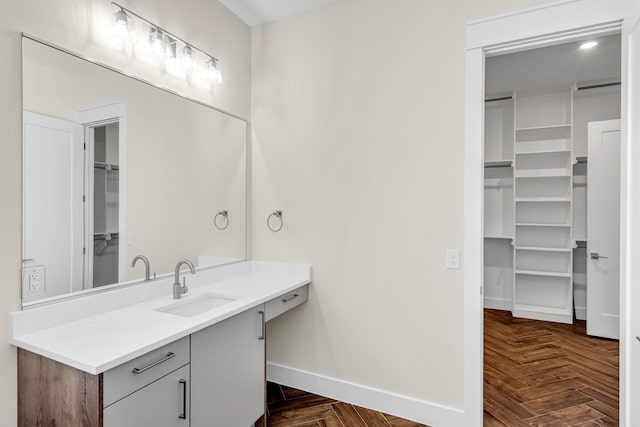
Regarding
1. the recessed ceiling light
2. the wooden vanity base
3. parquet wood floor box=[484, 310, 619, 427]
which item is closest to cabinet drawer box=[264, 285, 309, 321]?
the wooden vanity base

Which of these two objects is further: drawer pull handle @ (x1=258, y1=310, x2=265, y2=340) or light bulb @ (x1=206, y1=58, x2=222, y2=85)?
light bulb @ (x1=206, y1=58, x2=222, y2=85)

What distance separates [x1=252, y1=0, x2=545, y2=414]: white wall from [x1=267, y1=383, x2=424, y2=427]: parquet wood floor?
0.57 feet

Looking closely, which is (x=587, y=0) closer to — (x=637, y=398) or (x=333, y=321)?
(x=637, y=398)

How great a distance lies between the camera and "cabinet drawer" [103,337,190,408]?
1167 mm

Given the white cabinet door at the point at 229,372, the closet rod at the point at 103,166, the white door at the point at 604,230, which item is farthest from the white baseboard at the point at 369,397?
the white door at the point at 604,230

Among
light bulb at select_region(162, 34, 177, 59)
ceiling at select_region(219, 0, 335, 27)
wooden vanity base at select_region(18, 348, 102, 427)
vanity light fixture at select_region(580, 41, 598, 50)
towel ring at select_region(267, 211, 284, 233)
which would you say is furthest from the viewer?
vanity light fixture at select_region(580, 41, 598, 50)

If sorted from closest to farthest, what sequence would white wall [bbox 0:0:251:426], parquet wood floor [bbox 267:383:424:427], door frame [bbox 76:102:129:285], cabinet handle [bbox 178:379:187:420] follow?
white wall [bbox 0:0:251:426] → cabinet handle [bbox 178:379:187:420] → door frame [bbox 76:102:129:285] → parquet wood floor [bbox 267:383:424:427]

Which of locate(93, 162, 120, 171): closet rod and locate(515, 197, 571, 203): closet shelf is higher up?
locate(93, 162, 120, 171): closet rod

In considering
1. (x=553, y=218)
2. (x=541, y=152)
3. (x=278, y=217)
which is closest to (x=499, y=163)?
(x=541, y=152)

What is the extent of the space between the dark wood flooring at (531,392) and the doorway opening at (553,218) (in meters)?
0.02

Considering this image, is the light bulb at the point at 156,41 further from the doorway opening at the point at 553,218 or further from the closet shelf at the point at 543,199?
the closet shelf at the point at 543,199

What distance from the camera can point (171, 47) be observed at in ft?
6.70

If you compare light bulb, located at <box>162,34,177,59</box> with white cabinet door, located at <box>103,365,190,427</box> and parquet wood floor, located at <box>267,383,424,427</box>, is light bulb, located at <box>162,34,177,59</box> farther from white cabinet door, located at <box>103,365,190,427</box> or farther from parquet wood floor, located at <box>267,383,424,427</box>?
parquet wood floor, located at <box>267,383,424,427</box>

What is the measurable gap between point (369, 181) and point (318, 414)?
158cm
